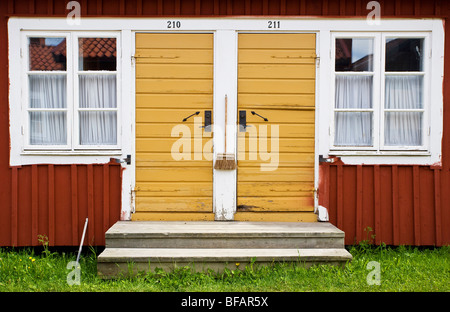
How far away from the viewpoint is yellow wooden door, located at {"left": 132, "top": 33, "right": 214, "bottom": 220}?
15.7ft

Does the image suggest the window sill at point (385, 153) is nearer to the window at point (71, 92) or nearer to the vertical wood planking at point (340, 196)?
the vertical wood planking at point (340, 196)

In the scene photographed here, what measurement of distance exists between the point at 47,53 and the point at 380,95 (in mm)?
4131

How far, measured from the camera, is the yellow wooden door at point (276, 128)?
4.81m

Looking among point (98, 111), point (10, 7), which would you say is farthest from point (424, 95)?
point (10, 7)

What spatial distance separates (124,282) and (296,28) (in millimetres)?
3479

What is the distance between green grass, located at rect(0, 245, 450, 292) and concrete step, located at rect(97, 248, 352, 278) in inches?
2.5

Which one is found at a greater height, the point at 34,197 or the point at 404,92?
the point at 404,92

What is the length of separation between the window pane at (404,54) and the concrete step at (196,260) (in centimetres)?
249

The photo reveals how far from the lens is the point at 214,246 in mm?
4270

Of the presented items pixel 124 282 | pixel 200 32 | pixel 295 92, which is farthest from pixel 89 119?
pixel 295 92

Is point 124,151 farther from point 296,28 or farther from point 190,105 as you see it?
point 296,28

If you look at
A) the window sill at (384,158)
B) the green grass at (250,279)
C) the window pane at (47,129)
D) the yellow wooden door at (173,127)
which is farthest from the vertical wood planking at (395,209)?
the window pane at (47,129)

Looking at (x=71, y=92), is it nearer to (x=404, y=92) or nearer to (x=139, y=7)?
(x=139, y=7)

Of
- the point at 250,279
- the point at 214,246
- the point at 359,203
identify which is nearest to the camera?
the point at 250,279
